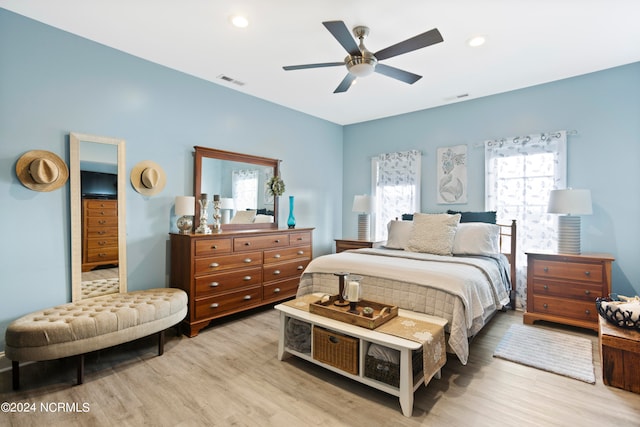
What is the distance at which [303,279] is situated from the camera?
3201 millimetres

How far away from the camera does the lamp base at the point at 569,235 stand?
10.6 ft

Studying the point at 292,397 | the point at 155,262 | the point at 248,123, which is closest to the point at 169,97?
the point at 248,123

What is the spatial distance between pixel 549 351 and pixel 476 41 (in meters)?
2.83

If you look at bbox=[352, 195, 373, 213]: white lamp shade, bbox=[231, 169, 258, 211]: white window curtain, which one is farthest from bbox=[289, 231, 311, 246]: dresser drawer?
bbox=[352, 195, 373, 213]: white lamp shade

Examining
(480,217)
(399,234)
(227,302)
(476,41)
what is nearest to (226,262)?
(227,302)

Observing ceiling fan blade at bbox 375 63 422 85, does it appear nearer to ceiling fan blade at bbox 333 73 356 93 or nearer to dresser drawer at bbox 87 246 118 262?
ceiling fan blade at bbox 333 73 356 93

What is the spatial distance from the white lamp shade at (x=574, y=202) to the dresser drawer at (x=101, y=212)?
4497mm

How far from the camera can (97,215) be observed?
2855 mm

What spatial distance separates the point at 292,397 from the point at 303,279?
1248 mm

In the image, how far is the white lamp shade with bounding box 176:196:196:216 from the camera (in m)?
3.21

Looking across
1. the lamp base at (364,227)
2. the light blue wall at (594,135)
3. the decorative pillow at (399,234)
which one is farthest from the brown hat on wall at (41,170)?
the light blue wall at (594,135)

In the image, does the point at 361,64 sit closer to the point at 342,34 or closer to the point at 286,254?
the point at 342,34

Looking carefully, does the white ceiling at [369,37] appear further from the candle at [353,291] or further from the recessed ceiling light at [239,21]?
the candle at [353,291]

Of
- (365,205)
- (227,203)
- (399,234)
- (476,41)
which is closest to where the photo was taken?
(476,41)
